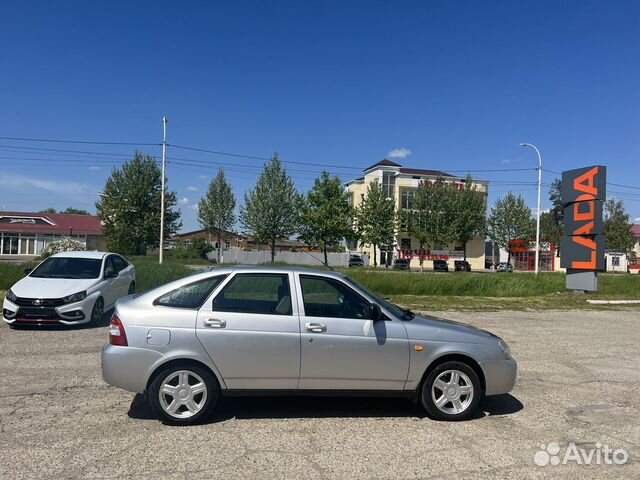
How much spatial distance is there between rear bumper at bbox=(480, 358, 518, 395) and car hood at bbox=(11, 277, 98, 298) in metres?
8.52

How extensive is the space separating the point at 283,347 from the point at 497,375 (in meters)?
2.35

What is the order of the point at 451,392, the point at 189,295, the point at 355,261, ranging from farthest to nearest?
the point at 355,261
the point at 451,392
the point at 189,295

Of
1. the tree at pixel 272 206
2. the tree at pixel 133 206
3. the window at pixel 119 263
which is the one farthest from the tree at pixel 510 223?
the window at pixel 119 263

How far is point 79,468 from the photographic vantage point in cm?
404

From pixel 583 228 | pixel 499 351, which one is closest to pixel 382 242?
pixel 583 228

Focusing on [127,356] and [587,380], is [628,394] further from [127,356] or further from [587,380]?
[127,356]

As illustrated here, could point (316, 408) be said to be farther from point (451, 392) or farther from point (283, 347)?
point (451, 392)

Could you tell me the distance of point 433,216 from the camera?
61125 mm

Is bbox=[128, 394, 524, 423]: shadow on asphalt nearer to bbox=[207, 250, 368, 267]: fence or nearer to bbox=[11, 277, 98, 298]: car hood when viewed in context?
bbox=[11, 277, 98, 298]: car hood

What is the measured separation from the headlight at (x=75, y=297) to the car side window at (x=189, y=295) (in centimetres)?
608

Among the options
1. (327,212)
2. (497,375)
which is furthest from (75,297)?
(327,212)

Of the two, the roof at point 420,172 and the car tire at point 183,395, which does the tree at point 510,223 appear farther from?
the car tire at point 183,395

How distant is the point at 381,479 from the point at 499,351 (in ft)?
7.36

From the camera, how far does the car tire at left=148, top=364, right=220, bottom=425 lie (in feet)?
16.4
